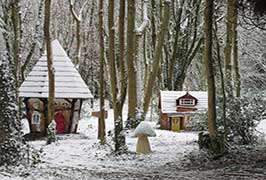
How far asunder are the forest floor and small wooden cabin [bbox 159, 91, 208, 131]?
4.63m

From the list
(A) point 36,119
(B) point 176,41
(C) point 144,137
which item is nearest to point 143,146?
(C) point 144,137

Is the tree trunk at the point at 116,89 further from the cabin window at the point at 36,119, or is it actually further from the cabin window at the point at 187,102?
the cabin window at the point at 187,102

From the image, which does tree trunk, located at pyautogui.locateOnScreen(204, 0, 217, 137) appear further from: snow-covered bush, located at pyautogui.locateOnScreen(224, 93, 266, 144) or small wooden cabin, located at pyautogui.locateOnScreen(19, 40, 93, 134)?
small wooden cabin, located at pyautogui.locateOnScreen(19, 40, 93, 134)

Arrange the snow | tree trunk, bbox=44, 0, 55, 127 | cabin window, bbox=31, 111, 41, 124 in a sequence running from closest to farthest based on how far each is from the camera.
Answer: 1. the snow
2. tree trunk, bbox=44, 0, 55, 127
3. cabin window, bbox=31, 111, 41, 124

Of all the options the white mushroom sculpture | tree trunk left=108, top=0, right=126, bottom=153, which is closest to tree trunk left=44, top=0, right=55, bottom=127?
tree trunk left=108, top=0, right=126, bottom=153

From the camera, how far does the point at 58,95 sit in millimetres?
18156

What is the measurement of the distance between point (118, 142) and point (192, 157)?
2.19 meters

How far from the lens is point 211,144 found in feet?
34.2

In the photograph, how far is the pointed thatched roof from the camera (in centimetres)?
1791

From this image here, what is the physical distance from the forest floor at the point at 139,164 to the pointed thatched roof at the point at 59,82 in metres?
2.91

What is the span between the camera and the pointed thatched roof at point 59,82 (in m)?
17.9

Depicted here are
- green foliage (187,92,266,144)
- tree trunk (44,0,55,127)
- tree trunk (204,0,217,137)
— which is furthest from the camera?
tree trunk (44,0,55,127)

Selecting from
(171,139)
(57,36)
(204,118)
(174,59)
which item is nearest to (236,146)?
(204,118)

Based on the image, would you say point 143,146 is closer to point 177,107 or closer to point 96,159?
point 96,159
